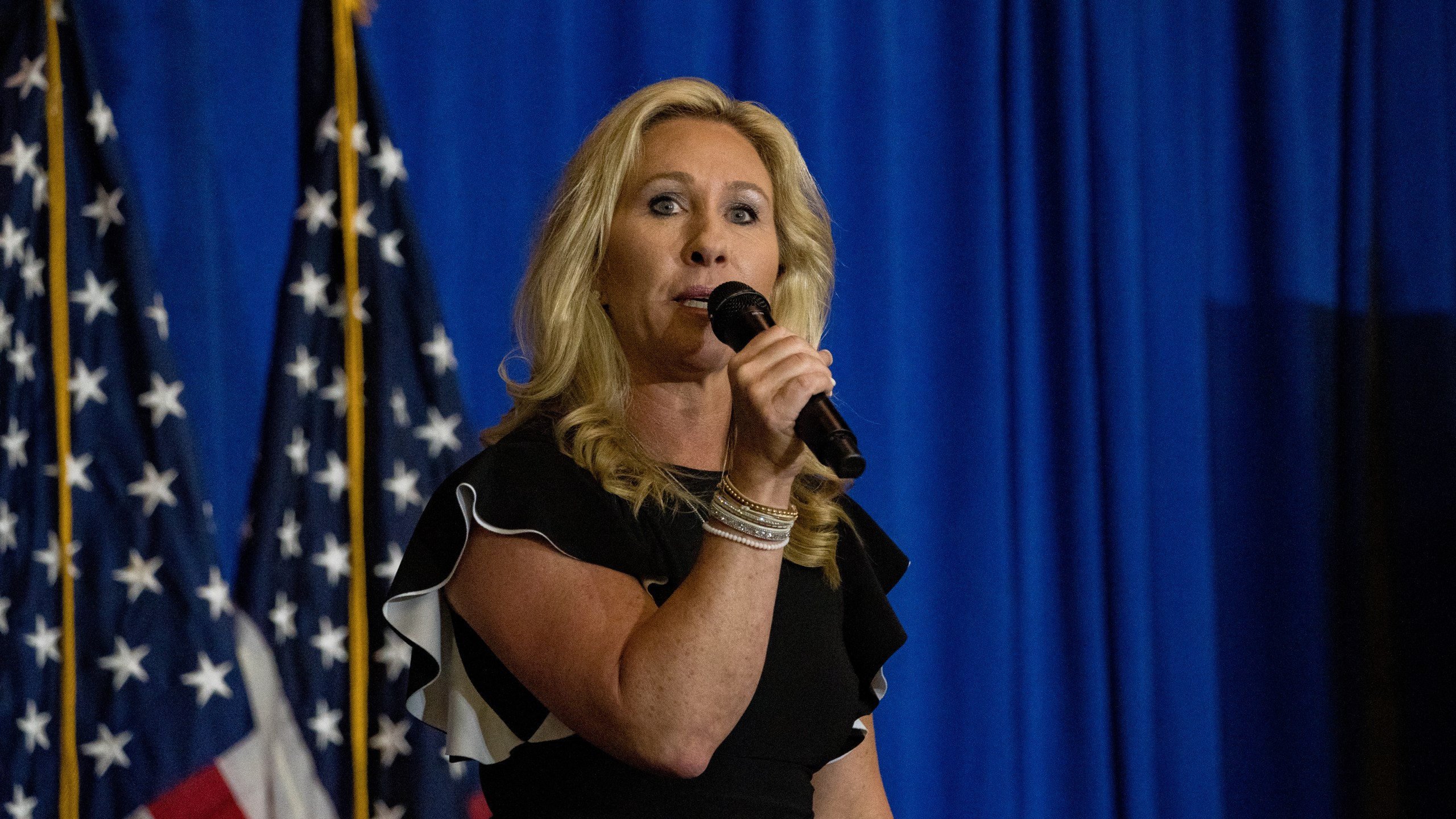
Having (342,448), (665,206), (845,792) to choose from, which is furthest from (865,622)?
(342,448)

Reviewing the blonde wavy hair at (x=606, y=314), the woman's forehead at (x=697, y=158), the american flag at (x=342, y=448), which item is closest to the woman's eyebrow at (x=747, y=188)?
the woman's forehead at (x=697, y=158)

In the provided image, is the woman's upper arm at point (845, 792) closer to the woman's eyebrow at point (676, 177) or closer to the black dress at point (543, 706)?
the black dress at point (543, 706)

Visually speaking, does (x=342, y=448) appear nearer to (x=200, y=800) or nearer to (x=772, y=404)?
(x=200, y=800)

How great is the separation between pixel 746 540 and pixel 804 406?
119 millimetres

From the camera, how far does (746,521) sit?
3.46 ft

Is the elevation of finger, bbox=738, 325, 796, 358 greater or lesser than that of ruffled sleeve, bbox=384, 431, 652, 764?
greater

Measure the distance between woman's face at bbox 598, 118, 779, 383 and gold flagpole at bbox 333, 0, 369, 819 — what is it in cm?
91

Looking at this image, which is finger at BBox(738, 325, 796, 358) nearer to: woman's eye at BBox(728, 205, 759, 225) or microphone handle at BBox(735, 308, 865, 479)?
microphone handle at BBox(735, 308, 865, 479)

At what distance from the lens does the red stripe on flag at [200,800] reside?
2092mm

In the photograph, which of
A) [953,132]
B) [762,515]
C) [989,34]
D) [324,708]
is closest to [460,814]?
[324,708]

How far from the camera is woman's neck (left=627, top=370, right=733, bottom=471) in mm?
1442

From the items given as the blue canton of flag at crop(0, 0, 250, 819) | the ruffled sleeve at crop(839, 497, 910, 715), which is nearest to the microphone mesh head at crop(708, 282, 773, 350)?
the ruffled sleeve at crop(839, 497, 910, 715)

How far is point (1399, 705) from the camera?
2666 mm

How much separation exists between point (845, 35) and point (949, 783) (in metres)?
1.49
